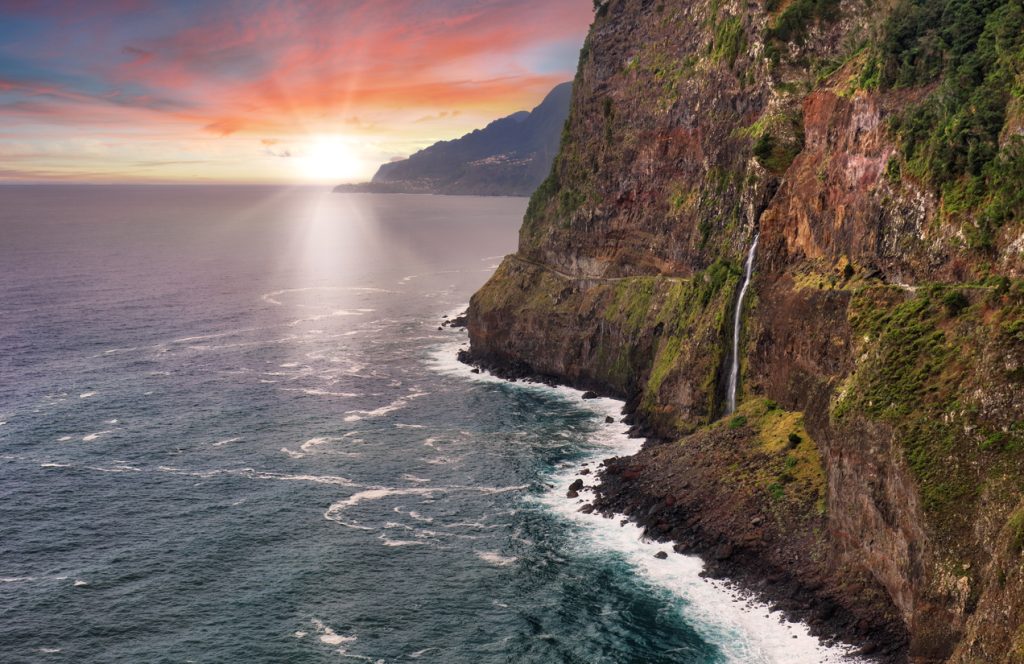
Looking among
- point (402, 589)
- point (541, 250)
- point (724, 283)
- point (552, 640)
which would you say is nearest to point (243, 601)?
point (402, 589)

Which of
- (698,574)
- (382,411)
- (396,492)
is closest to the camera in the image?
(698,574)

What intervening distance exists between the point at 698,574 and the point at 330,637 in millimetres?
29877

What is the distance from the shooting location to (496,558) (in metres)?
74.1

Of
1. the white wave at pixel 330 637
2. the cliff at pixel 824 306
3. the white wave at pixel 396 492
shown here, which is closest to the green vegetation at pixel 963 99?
the cliff at pixel 824 306

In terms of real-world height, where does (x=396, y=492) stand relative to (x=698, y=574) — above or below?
above

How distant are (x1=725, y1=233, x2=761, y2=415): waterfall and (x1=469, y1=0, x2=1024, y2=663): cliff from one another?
1.05m

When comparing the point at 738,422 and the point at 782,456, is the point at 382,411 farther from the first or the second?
the point at 782,456

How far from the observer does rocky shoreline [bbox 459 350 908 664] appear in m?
61.1

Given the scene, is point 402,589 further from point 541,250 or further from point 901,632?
point 541,250

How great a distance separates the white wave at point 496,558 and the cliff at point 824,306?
13.6 m

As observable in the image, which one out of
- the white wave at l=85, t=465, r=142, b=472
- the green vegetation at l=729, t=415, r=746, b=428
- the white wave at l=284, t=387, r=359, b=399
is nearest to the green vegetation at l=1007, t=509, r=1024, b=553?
the green vegetation at l=729, t=415, r=746, b=428

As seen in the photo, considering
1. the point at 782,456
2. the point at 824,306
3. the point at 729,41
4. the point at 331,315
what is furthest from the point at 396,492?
the point at 331,315

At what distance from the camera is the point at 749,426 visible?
280 ft

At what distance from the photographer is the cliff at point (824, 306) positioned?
55.4 metres
